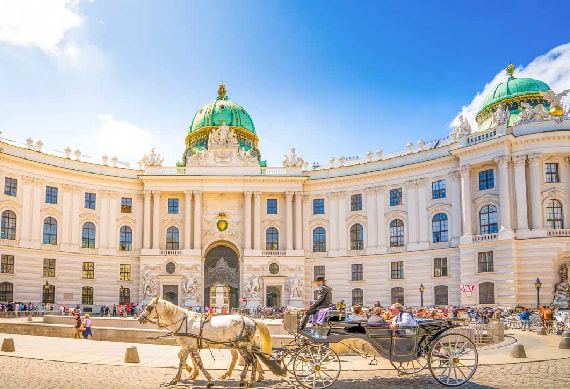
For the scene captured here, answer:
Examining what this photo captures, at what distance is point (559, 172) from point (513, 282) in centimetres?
991

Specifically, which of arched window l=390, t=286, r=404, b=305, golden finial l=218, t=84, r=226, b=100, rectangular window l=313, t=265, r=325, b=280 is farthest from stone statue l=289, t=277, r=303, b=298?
golden finial l=218, t=84, r=226, b=100

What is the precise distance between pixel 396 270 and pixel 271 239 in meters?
13.6

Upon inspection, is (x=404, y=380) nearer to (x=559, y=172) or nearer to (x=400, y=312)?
(x=400, y=312)

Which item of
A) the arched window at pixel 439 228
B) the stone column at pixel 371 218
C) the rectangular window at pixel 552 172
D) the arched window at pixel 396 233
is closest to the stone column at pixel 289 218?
the stone column at pixel 371 218

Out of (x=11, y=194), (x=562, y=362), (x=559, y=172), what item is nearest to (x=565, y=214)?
(x=559, y=172)

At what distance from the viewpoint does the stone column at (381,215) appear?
56438 mm

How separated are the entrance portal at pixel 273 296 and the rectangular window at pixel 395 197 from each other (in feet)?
46.3

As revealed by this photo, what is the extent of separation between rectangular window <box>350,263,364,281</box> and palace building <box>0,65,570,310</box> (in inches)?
7.8

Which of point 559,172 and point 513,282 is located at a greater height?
point 559,172

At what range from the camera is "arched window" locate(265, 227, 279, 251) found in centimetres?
6062

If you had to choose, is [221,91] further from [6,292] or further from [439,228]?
[6,292]

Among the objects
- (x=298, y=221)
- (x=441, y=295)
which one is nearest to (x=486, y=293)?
(x=441, y=295)

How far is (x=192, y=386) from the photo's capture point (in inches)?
593

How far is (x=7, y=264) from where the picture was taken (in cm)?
5075
